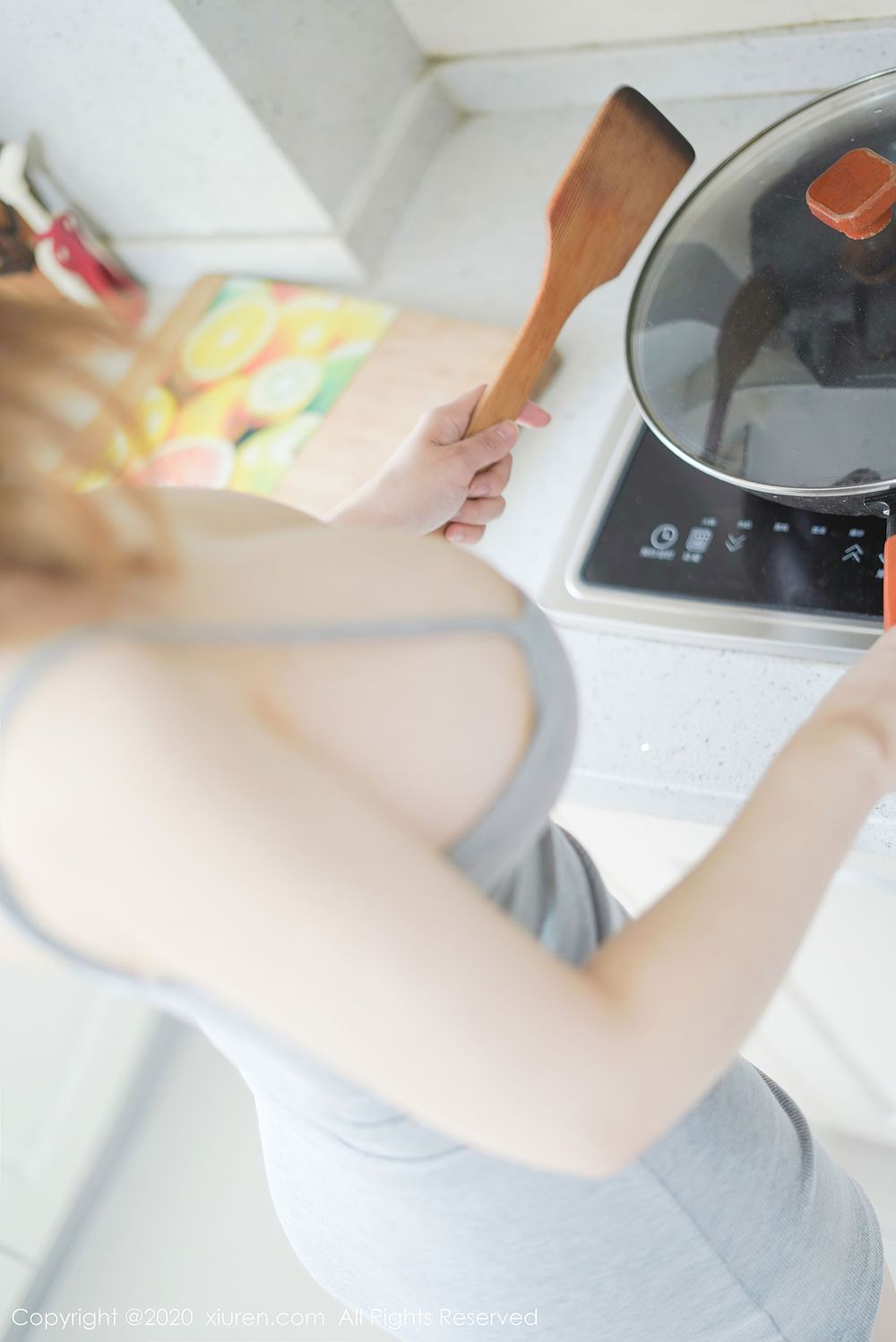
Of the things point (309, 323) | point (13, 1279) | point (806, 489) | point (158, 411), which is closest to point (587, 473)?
point (806, 489)

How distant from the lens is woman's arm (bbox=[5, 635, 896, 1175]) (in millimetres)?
375

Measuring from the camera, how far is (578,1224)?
564 millimetres

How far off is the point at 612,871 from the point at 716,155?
61 cm

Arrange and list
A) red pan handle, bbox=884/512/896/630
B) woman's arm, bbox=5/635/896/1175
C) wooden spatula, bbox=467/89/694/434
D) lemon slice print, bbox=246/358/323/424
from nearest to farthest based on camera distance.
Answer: woman's arm, bbox=5/635/896/1175, red pan handle, bbox=884/512/896/630, wooden spatula, bbox=467/89/694/434, lemon slice print, bbox=246/358/323/424

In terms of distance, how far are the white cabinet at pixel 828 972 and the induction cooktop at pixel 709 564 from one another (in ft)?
0.45

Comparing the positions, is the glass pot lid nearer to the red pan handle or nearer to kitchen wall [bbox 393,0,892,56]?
the red pan handle

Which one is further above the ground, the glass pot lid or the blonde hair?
the blonde hair

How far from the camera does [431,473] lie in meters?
0.75

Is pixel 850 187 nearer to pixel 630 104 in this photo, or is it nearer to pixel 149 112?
pixel 630 104

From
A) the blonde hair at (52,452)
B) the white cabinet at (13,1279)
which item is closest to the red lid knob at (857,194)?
the blonde hair at (52,452)

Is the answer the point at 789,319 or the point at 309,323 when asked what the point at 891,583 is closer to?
the point at 789,319

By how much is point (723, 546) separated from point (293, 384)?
1.59ft

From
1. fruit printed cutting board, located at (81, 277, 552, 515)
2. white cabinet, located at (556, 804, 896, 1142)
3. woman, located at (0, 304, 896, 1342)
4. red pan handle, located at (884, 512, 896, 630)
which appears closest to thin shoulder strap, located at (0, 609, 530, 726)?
woman, located at (0, 304, 896, 1342)

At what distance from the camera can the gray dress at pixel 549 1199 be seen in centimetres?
48
